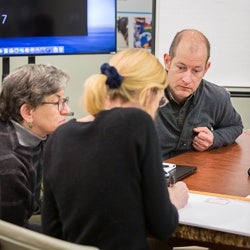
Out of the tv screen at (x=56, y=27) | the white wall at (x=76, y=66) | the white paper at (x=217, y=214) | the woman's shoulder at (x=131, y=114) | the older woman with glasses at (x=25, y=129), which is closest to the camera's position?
the woman's shoulder at (x=131, y=114)

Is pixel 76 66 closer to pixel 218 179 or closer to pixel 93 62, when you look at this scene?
pixel 93 62

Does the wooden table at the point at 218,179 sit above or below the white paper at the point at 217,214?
below

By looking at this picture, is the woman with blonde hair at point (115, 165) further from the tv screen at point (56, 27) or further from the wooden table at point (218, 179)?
the tv screen at point (56, 27)

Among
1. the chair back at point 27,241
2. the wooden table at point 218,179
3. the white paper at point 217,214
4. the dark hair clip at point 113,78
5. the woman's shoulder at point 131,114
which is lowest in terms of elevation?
the wooden table at point 218,179

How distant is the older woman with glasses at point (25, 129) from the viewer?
1.52 metres

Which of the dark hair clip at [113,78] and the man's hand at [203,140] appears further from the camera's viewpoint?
the man's hand at [203,140]

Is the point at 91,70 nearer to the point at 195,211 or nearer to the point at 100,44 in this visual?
the point at 100,44

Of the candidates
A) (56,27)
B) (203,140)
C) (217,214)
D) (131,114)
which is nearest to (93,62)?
(56,27)

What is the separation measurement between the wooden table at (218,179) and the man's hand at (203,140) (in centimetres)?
3

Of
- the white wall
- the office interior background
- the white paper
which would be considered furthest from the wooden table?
the white wall

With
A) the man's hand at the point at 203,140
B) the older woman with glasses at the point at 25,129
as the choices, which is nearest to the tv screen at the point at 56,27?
the man's hand at the point at 203,140

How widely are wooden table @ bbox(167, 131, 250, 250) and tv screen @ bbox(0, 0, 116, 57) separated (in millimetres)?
1162

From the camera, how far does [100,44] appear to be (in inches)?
118

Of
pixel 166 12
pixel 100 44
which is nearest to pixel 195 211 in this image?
pixel 100 44
